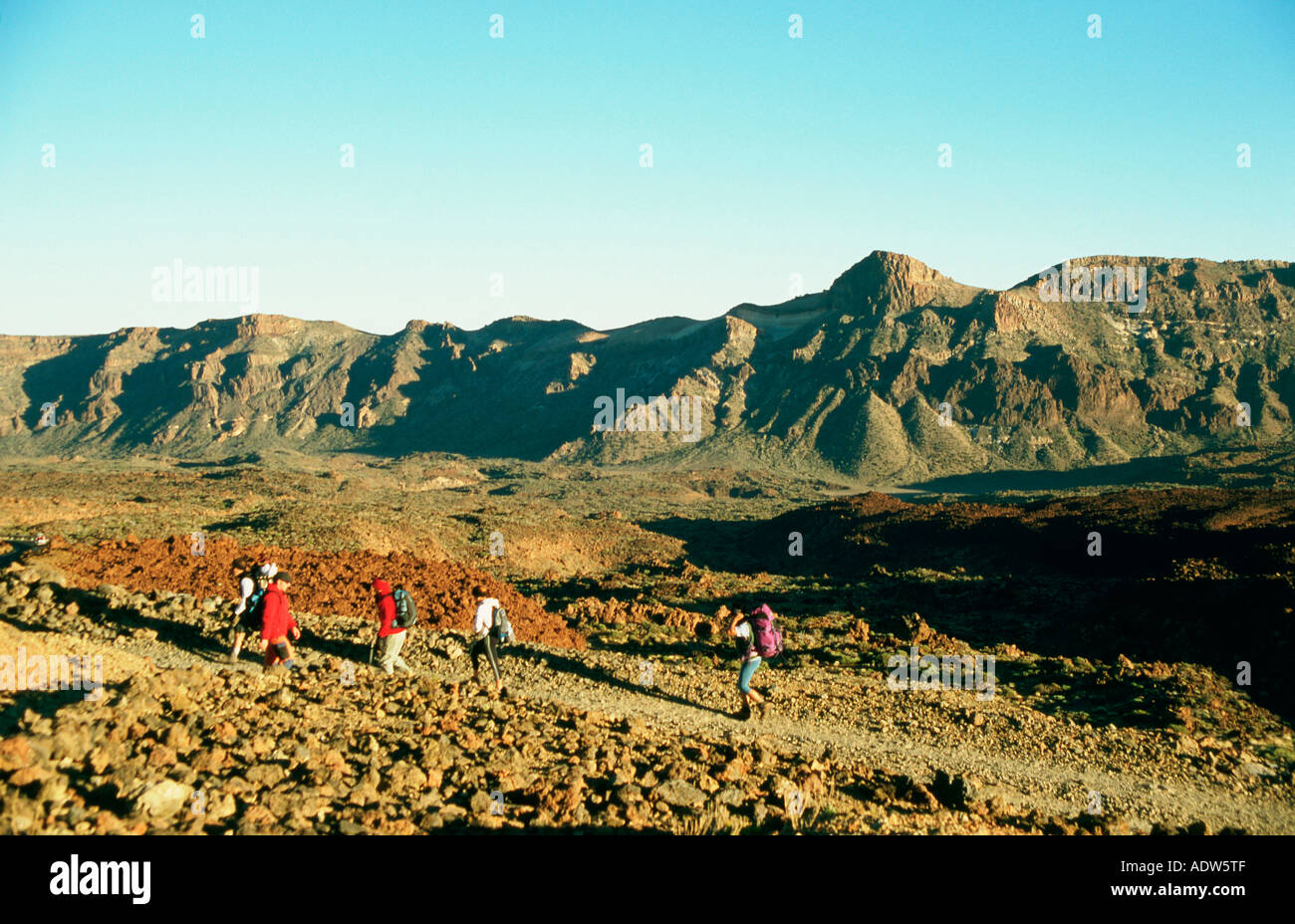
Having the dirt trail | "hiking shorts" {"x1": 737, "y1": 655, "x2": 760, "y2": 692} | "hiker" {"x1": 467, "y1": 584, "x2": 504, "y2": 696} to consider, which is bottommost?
the dirt trail

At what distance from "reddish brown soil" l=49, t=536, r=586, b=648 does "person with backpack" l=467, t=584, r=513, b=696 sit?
3.75 meters

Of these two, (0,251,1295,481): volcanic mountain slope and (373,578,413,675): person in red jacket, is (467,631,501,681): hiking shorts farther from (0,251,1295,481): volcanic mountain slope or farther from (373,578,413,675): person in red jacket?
(0,251,1295,481): volcanic mountain slope

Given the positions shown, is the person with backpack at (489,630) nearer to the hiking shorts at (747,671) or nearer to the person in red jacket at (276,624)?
the person in red jacket at (276,624)

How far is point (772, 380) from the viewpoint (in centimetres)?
9300

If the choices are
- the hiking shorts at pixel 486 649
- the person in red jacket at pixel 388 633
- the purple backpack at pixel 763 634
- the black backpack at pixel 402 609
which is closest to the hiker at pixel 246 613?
the person in red jacket at pixel 388 633

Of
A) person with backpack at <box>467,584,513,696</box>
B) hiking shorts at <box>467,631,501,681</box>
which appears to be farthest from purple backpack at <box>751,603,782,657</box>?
hiking shorts at <box>467,631,501,681</box>

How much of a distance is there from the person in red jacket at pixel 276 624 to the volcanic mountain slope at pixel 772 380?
69721 millimetres

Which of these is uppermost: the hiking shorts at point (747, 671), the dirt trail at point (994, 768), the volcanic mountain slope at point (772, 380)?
the volcanic mountain slope at point (772, 380)

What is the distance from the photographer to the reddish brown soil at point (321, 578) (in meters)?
15.6

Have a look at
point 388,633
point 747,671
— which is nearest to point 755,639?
point 747,671

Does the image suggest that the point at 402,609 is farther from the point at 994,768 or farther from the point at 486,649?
the point at 994,768

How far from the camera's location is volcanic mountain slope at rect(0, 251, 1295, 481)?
78.4 meters

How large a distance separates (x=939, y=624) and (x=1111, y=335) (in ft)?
282

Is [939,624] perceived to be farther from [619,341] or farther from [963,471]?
[619,341]
